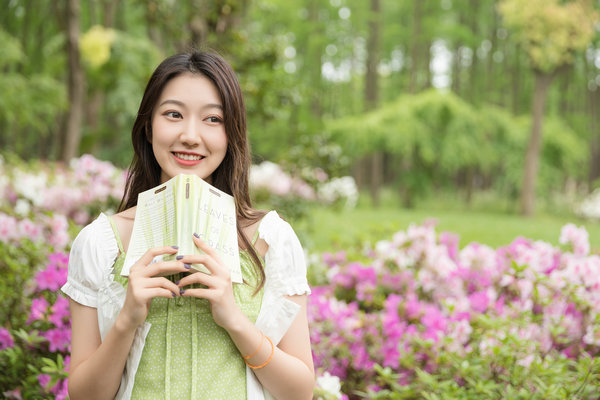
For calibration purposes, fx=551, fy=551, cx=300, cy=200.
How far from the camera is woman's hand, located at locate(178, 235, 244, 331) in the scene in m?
1.12

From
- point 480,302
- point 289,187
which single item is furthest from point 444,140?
point 480,302

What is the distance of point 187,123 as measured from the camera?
1367mm

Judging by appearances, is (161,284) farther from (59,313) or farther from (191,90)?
(59,313)

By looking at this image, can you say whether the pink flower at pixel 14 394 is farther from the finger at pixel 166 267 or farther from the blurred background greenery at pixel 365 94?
the blurred background greenery at pixel 365 94

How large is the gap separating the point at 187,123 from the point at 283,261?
418 mm

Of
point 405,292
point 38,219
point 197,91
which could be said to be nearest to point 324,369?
point 405,292

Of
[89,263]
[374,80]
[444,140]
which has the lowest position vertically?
[89,263]

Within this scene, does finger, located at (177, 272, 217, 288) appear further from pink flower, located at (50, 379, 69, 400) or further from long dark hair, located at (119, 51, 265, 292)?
pink flower, located at (50, 379, 69, 400)

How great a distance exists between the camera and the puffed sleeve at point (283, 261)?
136 centimetres

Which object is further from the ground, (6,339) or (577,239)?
(577,239)

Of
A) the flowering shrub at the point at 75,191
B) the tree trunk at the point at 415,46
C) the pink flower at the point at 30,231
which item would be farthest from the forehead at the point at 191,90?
the tree trunk at the point at 415,46

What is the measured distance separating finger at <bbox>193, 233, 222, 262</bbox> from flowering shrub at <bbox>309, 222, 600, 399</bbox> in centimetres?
111

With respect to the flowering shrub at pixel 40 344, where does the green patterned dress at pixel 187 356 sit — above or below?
above

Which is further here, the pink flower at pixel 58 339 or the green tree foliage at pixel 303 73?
the green tree foliage at pixel 303 73
